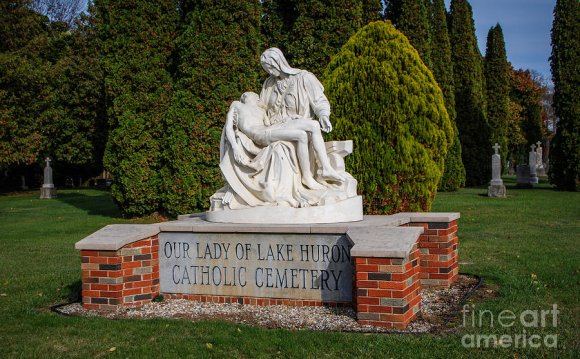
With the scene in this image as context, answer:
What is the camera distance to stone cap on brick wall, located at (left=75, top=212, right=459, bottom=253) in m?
5.00

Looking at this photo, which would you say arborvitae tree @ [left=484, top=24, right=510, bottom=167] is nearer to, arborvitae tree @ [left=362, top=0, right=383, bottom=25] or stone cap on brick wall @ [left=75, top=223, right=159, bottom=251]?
arborvitae tree @ [left=362, top=0, right=383, bottom=25]

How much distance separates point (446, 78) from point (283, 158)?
21.3 metres

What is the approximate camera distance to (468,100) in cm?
2858

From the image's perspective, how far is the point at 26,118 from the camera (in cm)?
2603

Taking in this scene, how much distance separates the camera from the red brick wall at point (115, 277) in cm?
575

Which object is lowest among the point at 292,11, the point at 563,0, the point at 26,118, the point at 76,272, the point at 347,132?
the point at 76,272

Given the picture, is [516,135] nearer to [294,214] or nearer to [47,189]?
[47,189]

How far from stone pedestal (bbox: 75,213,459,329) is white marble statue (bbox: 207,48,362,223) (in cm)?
37

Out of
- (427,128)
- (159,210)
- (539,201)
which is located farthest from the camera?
(539,201)

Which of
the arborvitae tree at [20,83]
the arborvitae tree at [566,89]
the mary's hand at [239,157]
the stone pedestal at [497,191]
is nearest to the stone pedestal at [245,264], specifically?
the mary's hand at [239,157]

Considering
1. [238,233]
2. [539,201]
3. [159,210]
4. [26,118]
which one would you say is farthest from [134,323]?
[26,118]

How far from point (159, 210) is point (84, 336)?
10615 mm

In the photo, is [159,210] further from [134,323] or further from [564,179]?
[564,179]

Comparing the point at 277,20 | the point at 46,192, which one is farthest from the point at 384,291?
the point at 46,192
